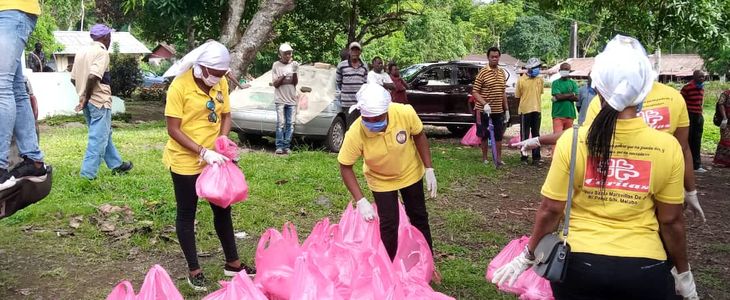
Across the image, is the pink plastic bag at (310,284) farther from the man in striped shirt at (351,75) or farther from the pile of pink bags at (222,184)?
the man in striped shirt at (351,75)

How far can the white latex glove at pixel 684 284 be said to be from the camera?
8.23 feet

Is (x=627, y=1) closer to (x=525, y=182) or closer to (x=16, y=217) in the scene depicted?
(x=525, y=182)

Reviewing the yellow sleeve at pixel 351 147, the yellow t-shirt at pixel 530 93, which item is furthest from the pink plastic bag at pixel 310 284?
the yellow t-shirt at pixel 530 93

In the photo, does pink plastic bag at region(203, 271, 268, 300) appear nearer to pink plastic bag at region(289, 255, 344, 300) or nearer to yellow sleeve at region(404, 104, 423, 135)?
pink plastic bag at region(289, 255, 344, 300)

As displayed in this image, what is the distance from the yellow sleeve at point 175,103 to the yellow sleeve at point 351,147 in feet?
3.27

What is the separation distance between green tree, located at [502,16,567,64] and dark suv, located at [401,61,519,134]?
41385 mm

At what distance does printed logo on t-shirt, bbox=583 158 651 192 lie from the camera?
7.14 ft

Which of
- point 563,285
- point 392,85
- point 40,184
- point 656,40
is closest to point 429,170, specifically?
point 563,285

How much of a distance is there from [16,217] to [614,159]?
507 centimetres

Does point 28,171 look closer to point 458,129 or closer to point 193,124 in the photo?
point 193,124

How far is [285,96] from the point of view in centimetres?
913

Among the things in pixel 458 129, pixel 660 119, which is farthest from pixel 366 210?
pixel 458 129

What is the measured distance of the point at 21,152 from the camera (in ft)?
10.9

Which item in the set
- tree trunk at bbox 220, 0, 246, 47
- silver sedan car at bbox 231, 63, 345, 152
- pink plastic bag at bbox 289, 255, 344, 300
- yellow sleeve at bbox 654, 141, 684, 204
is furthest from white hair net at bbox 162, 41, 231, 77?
tree trunk at bbox 220, 0, 246, 47
